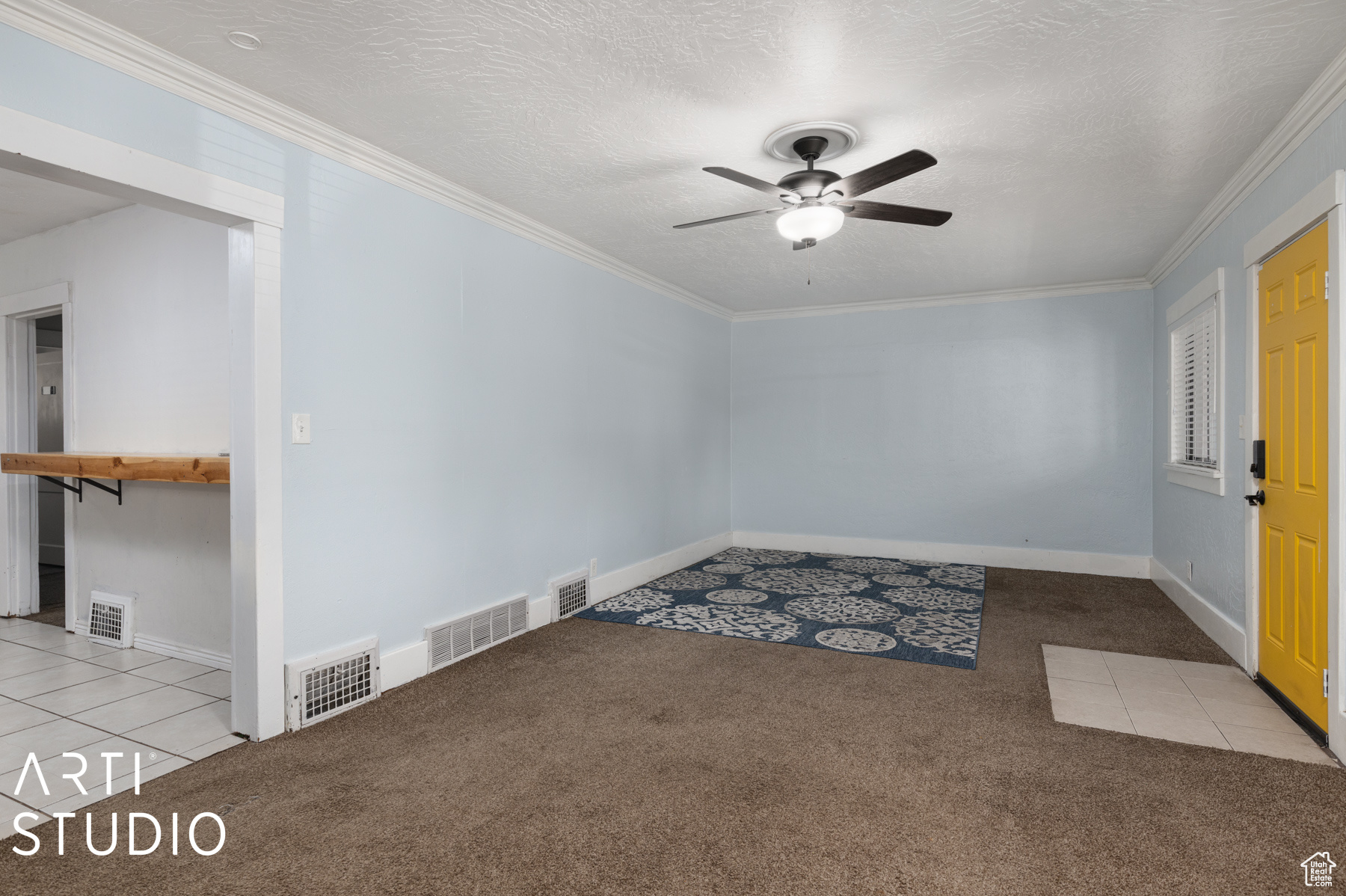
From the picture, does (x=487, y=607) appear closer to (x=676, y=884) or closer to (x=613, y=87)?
(x=676, y=884)

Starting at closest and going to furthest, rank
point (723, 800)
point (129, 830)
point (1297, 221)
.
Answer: point (129, 830)
point (723, 800)
point (1297, 221)

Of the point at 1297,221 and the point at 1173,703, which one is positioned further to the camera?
the point at 1173,703

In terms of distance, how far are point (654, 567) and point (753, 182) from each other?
3723 millimetres

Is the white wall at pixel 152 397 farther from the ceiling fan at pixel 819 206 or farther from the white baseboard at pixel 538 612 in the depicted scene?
the ceiling fan at pixel 819 206

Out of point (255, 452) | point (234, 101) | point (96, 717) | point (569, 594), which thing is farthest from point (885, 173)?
point (96, 717)

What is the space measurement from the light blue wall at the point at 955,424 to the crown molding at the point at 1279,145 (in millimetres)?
1646

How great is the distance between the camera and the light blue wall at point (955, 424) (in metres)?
5.93

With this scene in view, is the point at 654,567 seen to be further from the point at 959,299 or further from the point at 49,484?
the point at 49,484

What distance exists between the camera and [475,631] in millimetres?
3822

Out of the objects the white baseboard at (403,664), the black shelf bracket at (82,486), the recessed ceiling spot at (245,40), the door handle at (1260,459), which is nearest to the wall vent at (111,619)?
the black shelf bracket at (82,486)

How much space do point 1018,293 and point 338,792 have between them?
20.7 feet

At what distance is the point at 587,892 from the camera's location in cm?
181

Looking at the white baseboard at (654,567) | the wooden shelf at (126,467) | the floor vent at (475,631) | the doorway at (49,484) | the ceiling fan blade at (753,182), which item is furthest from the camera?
the white baseboard at (654,567)

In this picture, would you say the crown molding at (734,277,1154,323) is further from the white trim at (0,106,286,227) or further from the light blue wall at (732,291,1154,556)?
the white trim at (0,106,286,227)
